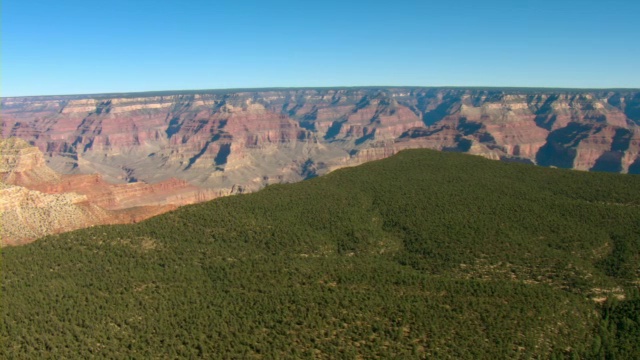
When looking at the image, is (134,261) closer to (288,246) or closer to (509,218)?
(288,246)

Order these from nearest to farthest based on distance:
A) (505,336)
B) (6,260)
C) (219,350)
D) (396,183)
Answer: (219,350)
(505,336)
(6,260)
(396,183)

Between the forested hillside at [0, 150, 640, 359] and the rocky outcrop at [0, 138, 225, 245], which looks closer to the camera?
the forested hillside at [0, 150, 640, 359]

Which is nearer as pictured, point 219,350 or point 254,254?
point 219,350

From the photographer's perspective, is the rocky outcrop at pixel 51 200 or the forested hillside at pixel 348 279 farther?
the rocky outcrop at pixel 51 200

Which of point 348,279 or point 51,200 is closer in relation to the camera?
point 348,279

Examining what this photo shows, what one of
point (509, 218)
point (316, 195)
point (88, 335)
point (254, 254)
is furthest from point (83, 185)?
point (509, 218)

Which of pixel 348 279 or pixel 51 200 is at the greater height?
pixel 51 200

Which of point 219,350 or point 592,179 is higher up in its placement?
point 592,179

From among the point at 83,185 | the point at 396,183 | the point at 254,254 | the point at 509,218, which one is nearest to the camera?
the point at 254,254
